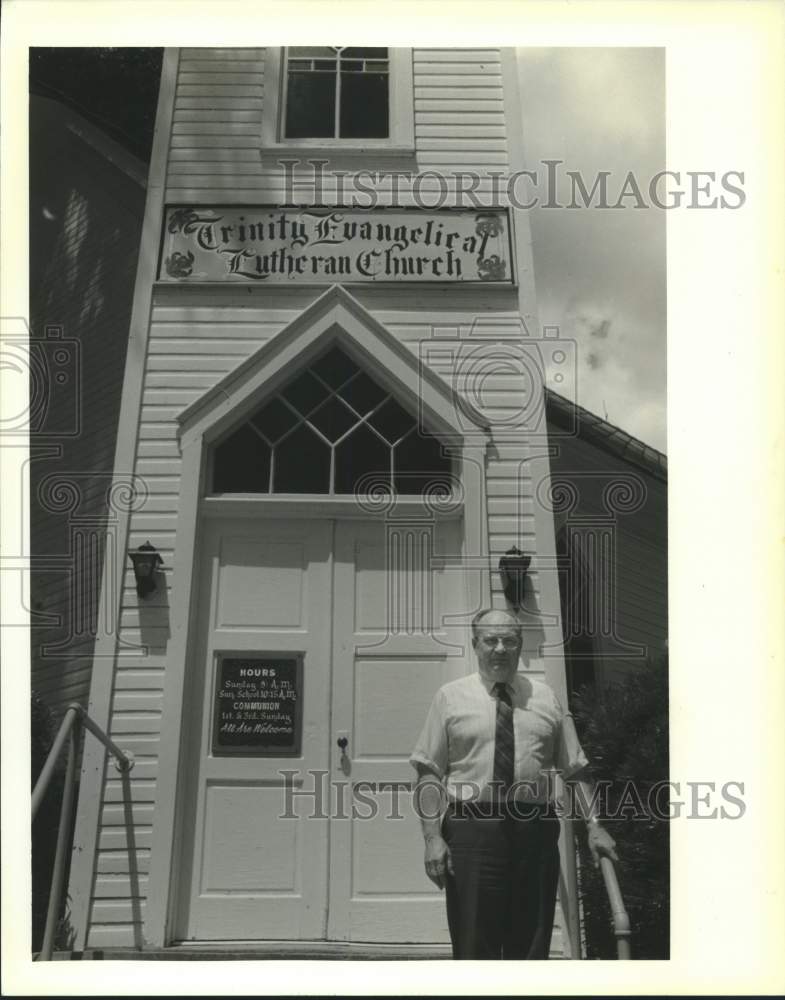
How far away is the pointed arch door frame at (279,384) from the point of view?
5355mm

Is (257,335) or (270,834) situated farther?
(257,335)

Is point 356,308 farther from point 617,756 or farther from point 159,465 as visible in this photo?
point 617,756

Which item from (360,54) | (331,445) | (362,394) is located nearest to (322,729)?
(331,445)

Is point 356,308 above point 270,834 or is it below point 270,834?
above

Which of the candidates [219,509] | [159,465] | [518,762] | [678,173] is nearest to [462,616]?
[518,762]

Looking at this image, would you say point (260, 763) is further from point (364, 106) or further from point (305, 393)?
point (364, 106)

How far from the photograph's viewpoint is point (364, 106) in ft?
21.3

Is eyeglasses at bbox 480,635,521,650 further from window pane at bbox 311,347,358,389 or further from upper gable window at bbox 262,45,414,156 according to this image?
upper gable window at bbox 262,45,414,156

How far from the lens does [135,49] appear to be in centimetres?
677

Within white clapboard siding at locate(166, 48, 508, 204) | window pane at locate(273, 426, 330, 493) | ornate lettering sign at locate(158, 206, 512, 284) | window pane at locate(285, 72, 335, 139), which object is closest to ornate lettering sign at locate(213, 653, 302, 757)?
window pane at locate(273, 426, 330, 493)

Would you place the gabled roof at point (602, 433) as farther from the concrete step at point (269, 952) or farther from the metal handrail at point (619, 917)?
the concrete step at point (269, 952)

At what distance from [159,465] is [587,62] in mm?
3540

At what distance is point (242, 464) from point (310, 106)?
2569 millimetres

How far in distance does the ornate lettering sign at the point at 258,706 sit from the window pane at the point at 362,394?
155cm
